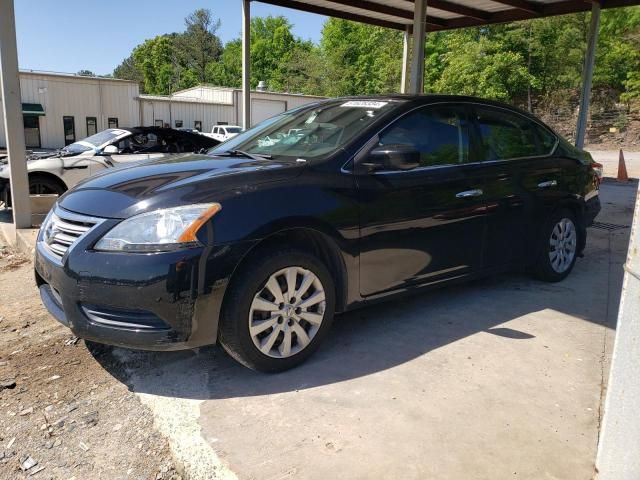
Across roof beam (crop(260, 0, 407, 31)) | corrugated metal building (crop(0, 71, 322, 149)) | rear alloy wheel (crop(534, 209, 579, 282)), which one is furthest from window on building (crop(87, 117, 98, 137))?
rear alloy wheel (crop(534, 209, 579, 282))

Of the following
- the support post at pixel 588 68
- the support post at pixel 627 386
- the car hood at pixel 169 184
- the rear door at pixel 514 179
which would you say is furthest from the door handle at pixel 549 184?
the support post at pixel 588 68

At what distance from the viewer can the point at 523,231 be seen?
14.9 ft

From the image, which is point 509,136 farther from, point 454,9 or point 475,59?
point 475,59

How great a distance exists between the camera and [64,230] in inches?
121

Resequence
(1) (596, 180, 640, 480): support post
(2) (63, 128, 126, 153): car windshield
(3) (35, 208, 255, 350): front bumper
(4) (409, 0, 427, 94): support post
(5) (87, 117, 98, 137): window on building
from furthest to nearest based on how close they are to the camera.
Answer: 1. (5) (87, 117, 98, 137): window on building
2. (4) (409, 0, 427, 94): support post
3. (2) (63, 128, 126, 153): car windshield
4. (3) (35, 208, 255, 350): front bumper
5. (1) (596, 180, 640, 480): support post

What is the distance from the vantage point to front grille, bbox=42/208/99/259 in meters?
2.95

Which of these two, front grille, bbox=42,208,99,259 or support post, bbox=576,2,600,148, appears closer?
front grille, bbox=42,208,99,259

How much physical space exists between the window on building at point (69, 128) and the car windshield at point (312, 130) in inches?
1235

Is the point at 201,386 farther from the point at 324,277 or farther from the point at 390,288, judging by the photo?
the point at 390,288

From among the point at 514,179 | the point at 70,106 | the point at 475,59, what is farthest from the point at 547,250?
the point at 475,59

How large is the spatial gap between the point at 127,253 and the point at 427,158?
221 cm

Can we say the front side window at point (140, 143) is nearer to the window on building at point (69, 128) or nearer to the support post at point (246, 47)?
the support post at point (246, 47)

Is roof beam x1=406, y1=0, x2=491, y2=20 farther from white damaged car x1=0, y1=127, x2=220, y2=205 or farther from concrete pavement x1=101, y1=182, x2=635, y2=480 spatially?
concrete pavement x1=101, y1=182, x2=635, y2=480

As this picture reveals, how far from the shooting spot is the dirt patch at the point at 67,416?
2.43 meters
